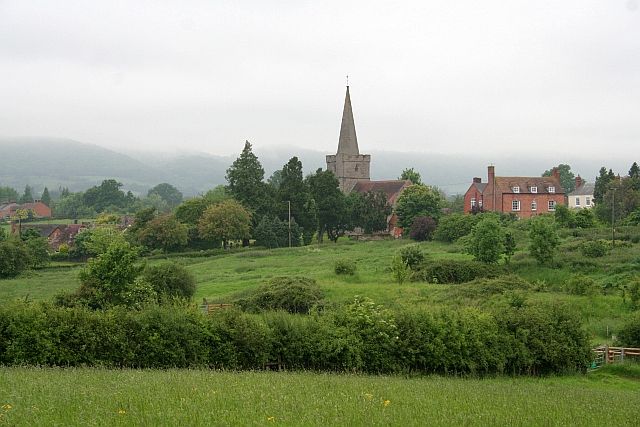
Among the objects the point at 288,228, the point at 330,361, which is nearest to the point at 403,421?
the point at 330,361

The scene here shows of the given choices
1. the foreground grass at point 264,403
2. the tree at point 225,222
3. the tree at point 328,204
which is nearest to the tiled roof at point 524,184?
the tree at point 328,204

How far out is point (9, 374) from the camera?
16984 millimetres

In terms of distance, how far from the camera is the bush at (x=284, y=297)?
133 ft

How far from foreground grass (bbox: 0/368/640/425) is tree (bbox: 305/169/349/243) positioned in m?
66.9

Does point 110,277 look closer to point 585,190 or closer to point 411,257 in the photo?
point 411,257

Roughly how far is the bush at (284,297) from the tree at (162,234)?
1445 inches

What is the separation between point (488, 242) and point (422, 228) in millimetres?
26338

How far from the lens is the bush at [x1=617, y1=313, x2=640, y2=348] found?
33.0 m

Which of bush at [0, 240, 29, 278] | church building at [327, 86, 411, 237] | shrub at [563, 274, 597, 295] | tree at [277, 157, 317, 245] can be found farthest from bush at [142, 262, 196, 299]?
church building at [327, 86, 411, 237]

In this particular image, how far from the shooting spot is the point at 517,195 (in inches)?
3831

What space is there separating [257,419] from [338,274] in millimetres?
39975

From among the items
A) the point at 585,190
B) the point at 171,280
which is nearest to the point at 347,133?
the point at 585,190

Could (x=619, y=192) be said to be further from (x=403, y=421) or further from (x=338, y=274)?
(x=403, y=421)

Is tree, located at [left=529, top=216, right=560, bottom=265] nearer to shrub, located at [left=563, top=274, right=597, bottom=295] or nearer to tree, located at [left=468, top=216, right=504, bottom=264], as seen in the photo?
tree, located at [left=468, top=216, right=504, bottom=264]
